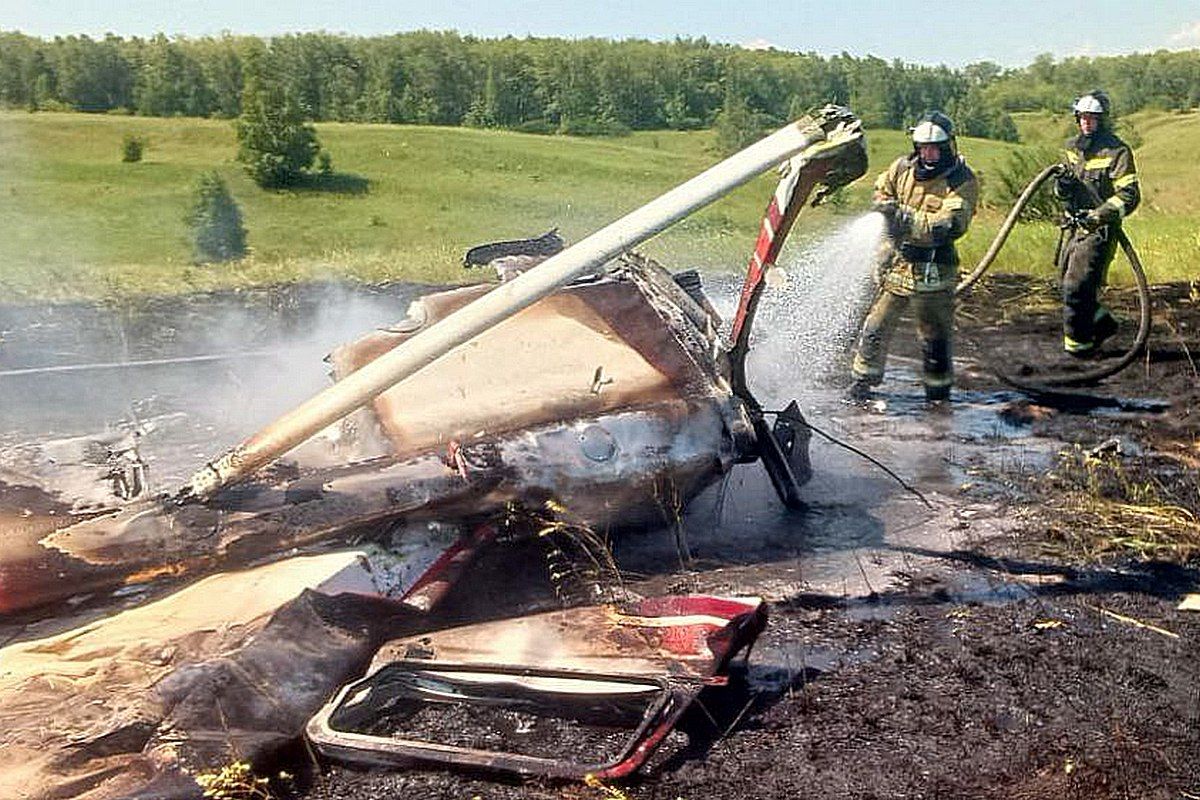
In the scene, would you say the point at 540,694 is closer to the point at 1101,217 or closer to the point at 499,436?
the point at 499,436

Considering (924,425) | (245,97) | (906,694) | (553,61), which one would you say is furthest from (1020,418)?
(553,61)

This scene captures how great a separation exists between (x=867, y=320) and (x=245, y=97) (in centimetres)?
1784

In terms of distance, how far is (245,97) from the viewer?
22.1 metres

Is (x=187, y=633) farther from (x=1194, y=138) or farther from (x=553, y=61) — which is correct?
(x=553, y=61)

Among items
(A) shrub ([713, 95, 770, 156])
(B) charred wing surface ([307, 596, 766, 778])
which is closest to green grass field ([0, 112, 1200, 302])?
(A) shrub ([713, 95, 770, 156])

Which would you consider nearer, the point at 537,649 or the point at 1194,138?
the point at 537,649

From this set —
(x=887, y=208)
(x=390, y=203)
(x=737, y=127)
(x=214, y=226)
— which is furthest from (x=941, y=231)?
(x=737, y=127)

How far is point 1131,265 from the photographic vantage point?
7.96m

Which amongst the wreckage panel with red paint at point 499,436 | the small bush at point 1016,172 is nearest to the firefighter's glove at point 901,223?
the wreckage panel with red paint at point 499,436

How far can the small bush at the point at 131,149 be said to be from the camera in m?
23.3

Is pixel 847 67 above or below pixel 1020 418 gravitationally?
above

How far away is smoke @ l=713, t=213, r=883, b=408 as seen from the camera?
810cm

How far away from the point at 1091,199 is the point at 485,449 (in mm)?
5983

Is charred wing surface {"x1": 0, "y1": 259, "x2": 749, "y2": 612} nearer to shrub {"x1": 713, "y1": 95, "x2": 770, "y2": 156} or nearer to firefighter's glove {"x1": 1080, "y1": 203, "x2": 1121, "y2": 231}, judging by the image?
firefighter's glove {"x1": 1080, "y1": 203, "x2": 1121, "y2": 231}
